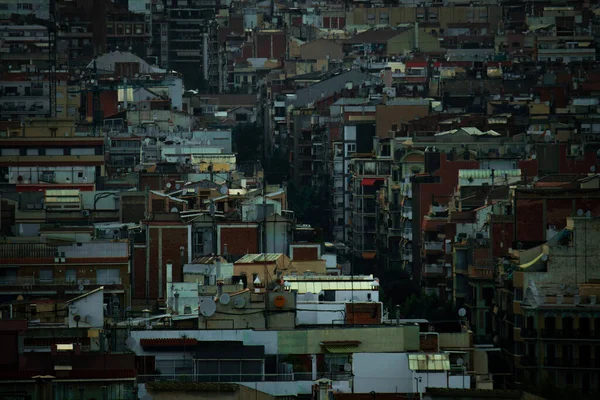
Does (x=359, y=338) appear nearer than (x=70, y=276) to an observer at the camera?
Yes

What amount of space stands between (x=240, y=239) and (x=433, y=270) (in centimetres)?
747

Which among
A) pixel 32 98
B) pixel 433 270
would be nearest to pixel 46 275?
pixel 433 270

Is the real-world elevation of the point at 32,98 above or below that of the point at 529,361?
below

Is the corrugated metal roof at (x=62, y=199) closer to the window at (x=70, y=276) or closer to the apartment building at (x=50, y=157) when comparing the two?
the apartment building at (x=50, y=157)

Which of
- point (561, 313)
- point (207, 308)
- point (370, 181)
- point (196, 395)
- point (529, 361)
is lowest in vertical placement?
point (370, 181)

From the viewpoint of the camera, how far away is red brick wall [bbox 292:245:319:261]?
2916 inches

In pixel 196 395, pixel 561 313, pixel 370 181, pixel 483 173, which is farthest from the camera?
pixel 370 181

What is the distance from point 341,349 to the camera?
54.7m

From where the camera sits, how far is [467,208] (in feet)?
281

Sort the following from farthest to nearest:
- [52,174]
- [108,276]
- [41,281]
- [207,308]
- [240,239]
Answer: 1. [52,174]
2. [240,239]
3. [108,276]
4. [41,281]
5. [207,308]

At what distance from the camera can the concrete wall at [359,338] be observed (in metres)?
54.7

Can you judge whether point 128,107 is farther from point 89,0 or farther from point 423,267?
point 89,0

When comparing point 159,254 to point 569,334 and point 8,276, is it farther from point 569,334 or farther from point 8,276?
point 569,334

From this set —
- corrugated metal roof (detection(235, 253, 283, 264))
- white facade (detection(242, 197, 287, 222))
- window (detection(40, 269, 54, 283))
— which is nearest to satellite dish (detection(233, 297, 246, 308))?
corrugated metal roof (detection(235, 253, 283, 264))
